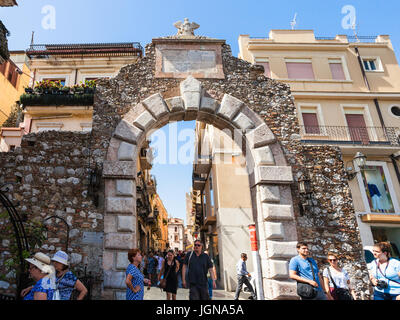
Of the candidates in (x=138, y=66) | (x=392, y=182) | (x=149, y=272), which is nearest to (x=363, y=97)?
(x=392, y=182)

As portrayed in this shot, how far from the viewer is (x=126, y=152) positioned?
5.89 m

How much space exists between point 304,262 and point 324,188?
8.78ft

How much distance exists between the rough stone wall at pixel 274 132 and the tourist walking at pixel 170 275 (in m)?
1.39

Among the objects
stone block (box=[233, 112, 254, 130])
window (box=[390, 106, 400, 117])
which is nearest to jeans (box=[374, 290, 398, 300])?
stone block (box=[233, 112, 254, 130])

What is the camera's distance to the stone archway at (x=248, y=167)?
A: 5250 mm

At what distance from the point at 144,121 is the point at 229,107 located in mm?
1996

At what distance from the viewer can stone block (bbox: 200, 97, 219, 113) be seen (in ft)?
21.3

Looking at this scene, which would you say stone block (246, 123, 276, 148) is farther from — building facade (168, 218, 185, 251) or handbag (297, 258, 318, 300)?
building facade (168, 218, 185, 251)

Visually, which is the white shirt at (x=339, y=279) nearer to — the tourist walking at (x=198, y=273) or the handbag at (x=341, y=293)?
the handbag at (x=341, y=293)

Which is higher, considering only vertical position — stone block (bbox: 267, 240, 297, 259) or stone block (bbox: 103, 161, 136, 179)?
stone block (bbox: 103, 161, 136, 179)

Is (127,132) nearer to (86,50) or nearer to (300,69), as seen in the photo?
(86,50)

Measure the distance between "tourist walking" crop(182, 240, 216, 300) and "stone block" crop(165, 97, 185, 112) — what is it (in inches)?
121

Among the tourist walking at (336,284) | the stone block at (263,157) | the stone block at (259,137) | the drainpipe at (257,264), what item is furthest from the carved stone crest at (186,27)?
the tourist walking at (336,284)

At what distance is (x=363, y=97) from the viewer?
14.8 meters
